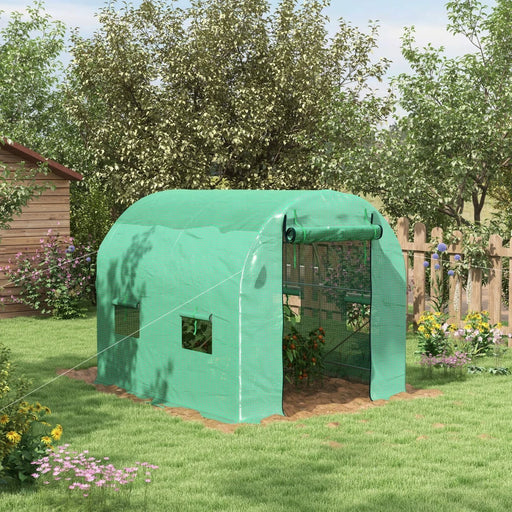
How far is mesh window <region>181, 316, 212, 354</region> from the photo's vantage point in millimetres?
8672

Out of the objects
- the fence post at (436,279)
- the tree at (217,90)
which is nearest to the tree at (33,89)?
the tree at (217,90)

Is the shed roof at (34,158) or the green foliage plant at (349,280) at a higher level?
the shed roof at (34,158)

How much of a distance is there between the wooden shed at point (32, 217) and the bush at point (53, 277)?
20 cm

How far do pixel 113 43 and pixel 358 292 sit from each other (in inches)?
468

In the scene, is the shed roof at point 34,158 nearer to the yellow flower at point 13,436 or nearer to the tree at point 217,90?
the tree at point 217,90

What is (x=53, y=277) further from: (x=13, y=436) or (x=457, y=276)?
(x=13, y=436)

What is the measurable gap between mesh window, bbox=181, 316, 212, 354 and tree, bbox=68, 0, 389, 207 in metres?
9.59

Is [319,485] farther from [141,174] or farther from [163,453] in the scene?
[141,174]

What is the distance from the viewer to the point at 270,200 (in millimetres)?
8898

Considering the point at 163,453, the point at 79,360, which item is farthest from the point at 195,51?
the point at 163,453

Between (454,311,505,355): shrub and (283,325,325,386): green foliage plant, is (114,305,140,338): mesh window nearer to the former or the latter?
(283,325,325,386): green foliage plant

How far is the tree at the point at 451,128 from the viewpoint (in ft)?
43.9

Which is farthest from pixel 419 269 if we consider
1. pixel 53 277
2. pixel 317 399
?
pixel 53 277

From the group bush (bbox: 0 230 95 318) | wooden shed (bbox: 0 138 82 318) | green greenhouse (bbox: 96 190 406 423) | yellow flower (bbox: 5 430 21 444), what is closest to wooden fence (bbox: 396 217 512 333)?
green greenhouse (bbox: 96 190 406 423)
